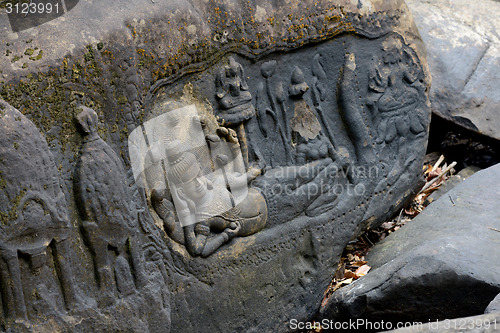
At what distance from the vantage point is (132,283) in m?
3.29

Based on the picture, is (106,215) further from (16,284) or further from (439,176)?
(439,176)

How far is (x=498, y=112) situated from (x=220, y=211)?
2.80 meters

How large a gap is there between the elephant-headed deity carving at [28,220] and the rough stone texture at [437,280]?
157 cm

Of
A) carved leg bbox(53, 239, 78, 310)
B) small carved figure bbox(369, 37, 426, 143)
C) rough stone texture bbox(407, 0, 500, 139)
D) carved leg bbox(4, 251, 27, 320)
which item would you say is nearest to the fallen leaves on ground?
rough stone texture bbox(407, 0, 500, 139)

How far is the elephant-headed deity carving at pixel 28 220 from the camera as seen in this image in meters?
2.83

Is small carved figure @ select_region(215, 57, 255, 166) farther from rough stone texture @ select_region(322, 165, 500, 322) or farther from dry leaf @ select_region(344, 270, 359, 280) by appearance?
dry leaf @ select_region(344, 270, 359, 280)

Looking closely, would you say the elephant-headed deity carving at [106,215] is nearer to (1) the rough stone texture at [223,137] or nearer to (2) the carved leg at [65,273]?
(1) the rough stone texture at [223,137]

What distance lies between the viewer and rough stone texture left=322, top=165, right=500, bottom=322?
11.3 feet

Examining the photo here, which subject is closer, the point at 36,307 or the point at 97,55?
Result: the point at 36,307

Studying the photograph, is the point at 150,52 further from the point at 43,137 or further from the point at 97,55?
the point at 43,137

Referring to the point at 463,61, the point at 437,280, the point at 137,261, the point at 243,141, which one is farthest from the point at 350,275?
the point at 463,61

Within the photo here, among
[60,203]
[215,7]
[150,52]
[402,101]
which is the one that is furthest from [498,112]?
[60,203]

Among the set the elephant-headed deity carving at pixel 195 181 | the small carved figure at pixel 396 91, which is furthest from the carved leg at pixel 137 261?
the small carved figure at pixel 396 91

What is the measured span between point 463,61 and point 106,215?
3568mm
